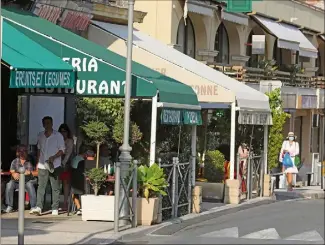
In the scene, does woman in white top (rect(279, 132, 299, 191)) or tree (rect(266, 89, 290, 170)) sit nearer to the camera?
tree (rect(266, 89, 290, 170))

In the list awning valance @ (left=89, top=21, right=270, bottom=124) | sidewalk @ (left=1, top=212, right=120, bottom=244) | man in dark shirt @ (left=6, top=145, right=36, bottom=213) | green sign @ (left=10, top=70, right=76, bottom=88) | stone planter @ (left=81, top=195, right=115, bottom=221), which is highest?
awning valance @ (left=89, top=21, right=270, bottom=124)

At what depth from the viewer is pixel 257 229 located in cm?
1703

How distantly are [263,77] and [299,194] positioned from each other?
8544 mm

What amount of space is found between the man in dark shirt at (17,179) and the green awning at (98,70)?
1648mm

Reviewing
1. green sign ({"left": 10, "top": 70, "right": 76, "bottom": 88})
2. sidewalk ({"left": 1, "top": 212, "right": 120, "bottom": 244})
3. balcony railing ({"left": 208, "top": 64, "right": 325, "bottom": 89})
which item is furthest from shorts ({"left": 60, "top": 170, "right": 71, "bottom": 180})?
balcony railing ({"left": 208, "top": 64, "right": 325, "bottom": 89})

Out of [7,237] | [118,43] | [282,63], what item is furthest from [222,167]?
[282,63]

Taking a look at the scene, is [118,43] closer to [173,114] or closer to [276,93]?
[173,114]

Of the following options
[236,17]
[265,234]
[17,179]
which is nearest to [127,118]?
[17,179]

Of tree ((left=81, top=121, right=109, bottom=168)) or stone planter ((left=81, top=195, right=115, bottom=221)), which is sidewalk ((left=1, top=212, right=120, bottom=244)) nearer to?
stone planter ((left=81, top=195, right=115, bottom=221))

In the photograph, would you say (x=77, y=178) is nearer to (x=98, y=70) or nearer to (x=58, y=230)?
(x=98, y=70)

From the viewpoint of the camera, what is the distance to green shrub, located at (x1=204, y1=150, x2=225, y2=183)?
22938mm

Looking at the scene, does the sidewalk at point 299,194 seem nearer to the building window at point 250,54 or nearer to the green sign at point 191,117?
the green sign at point 191,117

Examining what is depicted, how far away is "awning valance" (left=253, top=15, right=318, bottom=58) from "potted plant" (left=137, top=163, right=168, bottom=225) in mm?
19456

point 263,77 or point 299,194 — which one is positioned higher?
point 263,77
